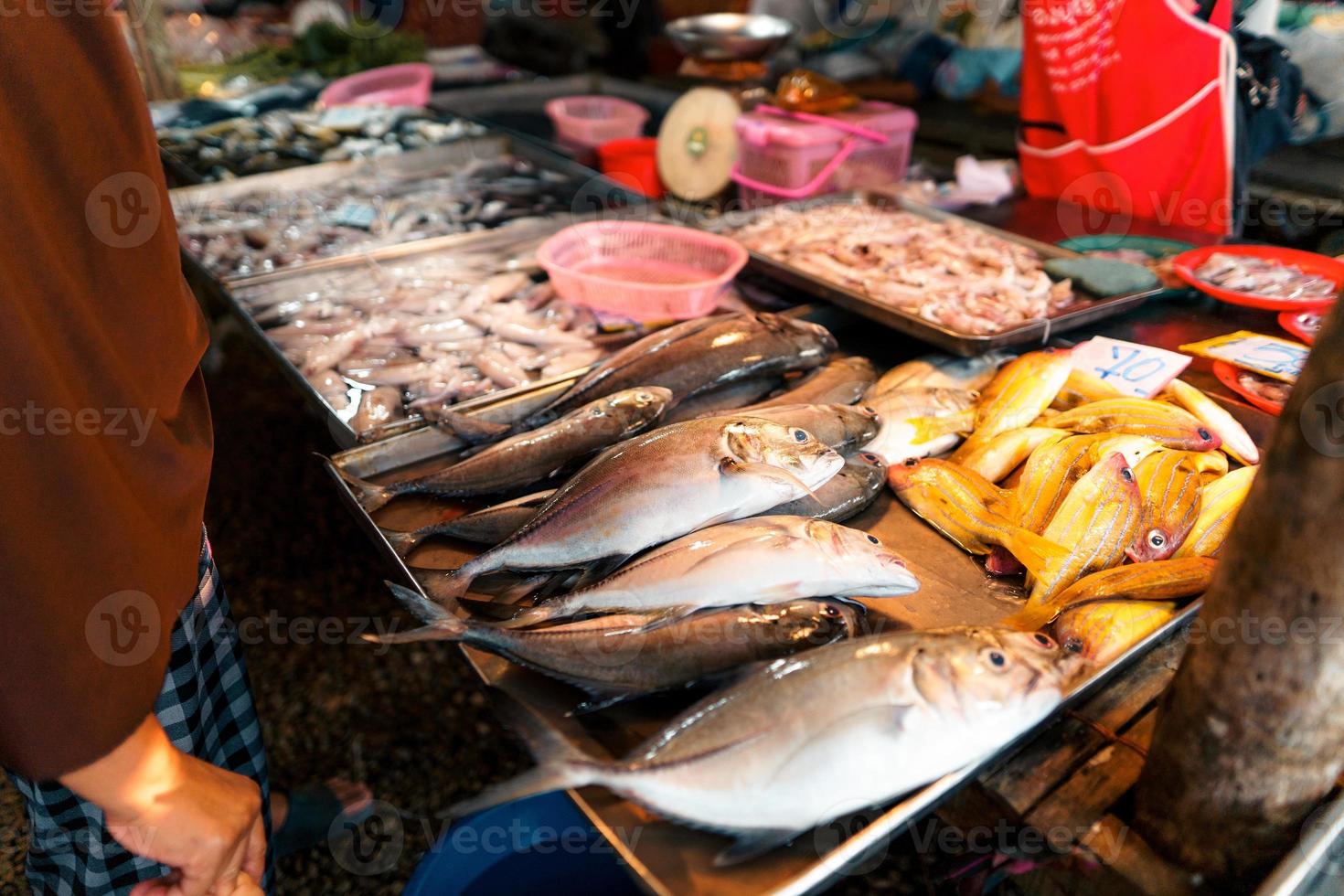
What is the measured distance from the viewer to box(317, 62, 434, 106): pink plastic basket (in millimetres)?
6609

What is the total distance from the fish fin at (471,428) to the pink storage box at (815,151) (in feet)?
7.99

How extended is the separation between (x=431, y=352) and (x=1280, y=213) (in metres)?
4.69

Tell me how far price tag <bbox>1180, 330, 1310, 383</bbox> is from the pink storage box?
6.62 feet

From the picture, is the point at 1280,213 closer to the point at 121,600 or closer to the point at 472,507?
the point at 472,507

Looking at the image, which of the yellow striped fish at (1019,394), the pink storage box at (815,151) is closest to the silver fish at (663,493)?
the yellow striped fish at (1019,394)

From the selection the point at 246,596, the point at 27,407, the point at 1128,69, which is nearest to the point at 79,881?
the point at 27,407

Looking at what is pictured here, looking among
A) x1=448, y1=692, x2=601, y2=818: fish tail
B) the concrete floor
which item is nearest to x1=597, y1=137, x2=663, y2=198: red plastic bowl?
the concrete floor

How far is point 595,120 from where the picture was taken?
595cm

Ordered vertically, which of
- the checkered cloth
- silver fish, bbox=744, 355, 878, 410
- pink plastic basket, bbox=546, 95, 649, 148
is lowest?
the checkered cloth

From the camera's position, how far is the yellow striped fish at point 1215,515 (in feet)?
6.40

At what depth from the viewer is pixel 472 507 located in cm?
221

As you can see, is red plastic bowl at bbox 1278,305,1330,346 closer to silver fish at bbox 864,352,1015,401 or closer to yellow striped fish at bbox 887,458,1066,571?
silver fish at bbox 864,352,1015,401

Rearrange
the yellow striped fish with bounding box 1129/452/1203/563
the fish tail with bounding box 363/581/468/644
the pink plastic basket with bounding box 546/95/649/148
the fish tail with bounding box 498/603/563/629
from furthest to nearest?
1. the pink plastic basket with bounding box 546/95/649/148
2. the yellow striped fish with bounding box 1129/452/1203/563
3. the fish tail with bounding box 498/603/563/629
4. the fish tail with bounding box 363/581/468/644

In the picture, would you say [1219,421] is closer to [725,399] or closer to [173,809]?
[725,399]
